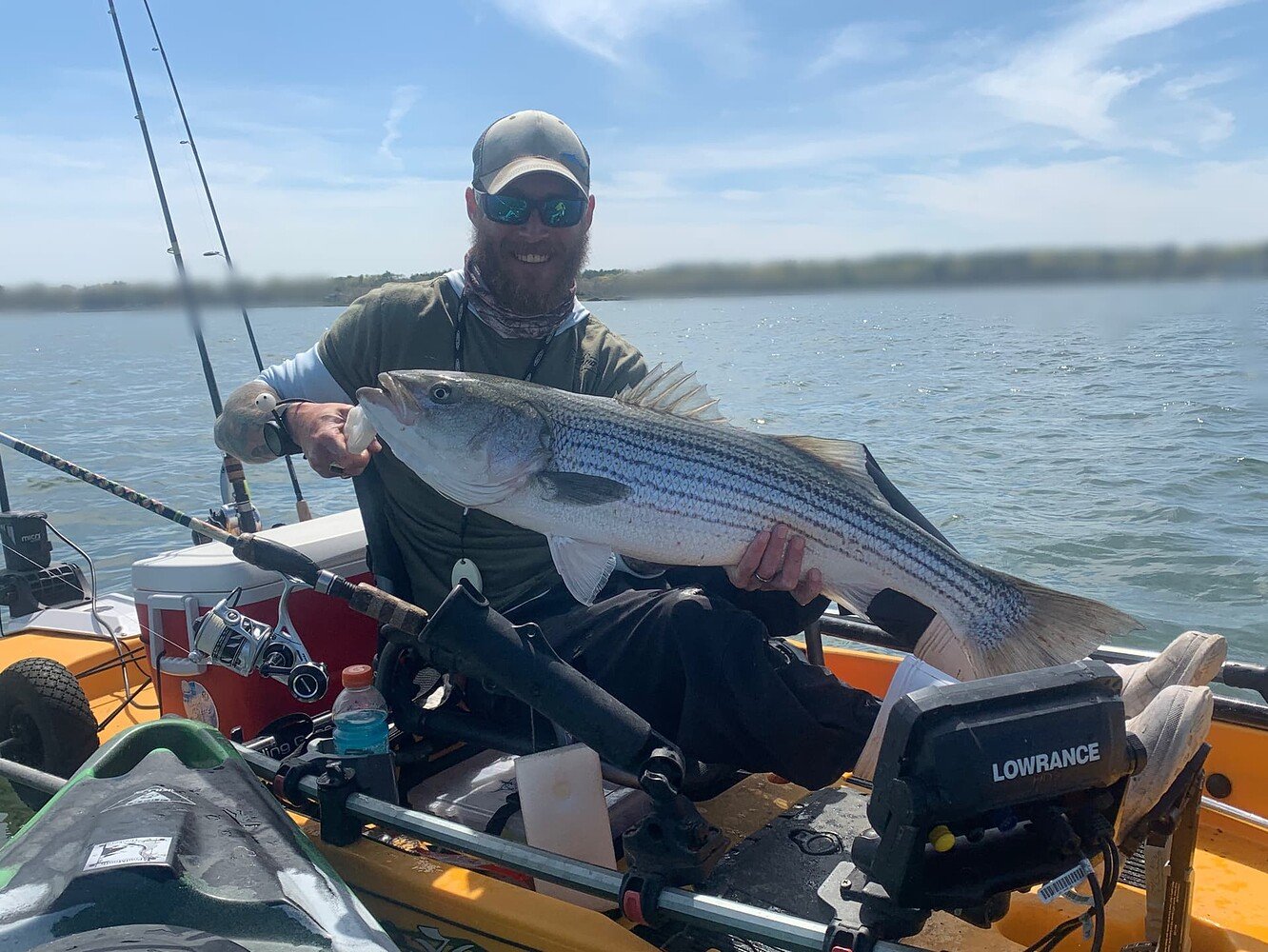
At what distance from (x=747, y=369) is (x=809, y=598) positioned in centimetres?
2432

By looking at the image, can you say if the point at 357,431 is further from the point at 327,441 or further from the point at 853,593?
the point at 853,593

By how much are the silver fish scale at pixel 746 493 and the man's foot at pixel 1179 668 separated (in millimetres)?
404

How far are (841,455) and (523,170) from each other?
1495 mm

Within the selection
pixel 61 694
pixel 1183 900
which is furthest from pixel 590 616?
pixel 61 694

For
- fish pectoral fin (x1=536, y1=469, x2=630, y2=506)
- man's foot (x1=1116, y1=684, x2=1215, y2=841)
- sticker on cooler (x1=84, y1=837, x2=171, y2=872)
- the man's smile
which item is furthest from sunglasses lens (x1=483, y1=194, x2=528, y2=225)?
man's foot (x1=1116, y1=684, x2=1215, y2=841)

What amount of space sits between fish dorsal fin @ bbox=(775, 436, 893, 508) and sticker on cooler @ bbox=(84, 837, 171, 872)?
2024mm

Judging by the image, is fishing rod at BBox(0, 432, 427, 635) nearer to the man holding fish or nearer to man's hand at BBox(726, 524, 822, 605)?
the man holding fish

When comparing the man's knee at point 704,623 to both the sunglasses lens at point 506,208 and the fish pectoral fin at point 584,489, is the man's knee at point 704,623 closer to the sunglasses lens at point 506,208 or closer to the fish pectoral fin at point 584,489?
the fish pectoral fin at point 584,489

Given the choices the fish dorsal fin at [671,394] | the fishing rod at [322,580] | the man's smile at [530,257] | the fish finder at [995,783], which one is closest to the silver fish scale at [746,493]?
the fish dorsal fin at [671,394]

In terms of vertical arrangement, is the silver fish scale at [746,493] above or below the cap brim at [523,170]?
below

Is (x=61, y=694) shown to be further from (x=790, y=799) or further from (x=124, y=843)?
(x=790, y=799)

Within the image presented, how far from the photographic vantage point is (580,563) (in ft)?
9.55

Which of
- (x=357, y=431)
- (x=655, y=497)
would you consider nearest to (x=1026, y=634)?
(x=655, y=497)

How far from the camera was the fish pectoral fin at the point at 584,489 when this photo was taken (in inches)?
112
